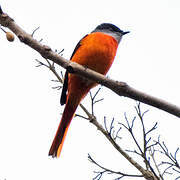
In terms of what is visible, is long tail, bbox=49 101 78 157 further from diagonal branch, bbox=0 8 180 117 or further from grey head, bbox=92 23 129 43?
diagonal branch, bbox=0 8 180 117

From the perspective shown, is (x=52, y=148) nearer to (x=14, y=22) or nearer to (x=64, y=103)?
(x=64, y=103)

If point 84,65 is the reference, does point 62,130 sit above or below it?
below

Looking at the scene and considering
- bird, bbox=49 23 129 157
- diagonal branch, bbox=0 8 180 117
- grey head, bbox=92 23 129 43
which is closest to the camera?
diagonal branch, bbox=0 8 180 117

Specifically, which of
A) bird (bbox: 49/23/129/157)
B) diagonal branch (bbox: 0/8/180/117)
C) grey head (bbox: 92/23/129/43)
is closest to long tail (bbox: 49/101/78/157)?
bird (bbox: 49/23/129/157)

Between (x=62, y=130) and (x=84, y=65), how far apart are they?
0.96 m

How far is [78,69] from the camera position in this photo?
232 cm

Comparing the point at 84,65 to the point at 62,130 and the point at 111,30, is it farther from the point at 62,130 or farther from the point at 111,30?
the point at 111,30

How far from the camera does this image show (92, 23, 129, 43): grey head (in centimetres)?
489

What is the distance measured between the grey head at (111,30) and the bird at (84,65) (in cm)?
41

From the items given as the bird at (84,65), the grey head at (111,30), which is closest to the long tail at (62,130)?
the bird at (84,65)

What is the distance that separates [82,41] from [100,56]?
54 centimetres

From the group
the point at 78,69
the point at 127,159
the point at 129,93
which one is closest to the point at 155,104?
the point at 129,93

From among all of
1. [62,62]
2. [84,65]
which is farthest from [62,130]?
[62,62]

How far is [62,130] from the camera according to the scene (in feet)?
13.4
